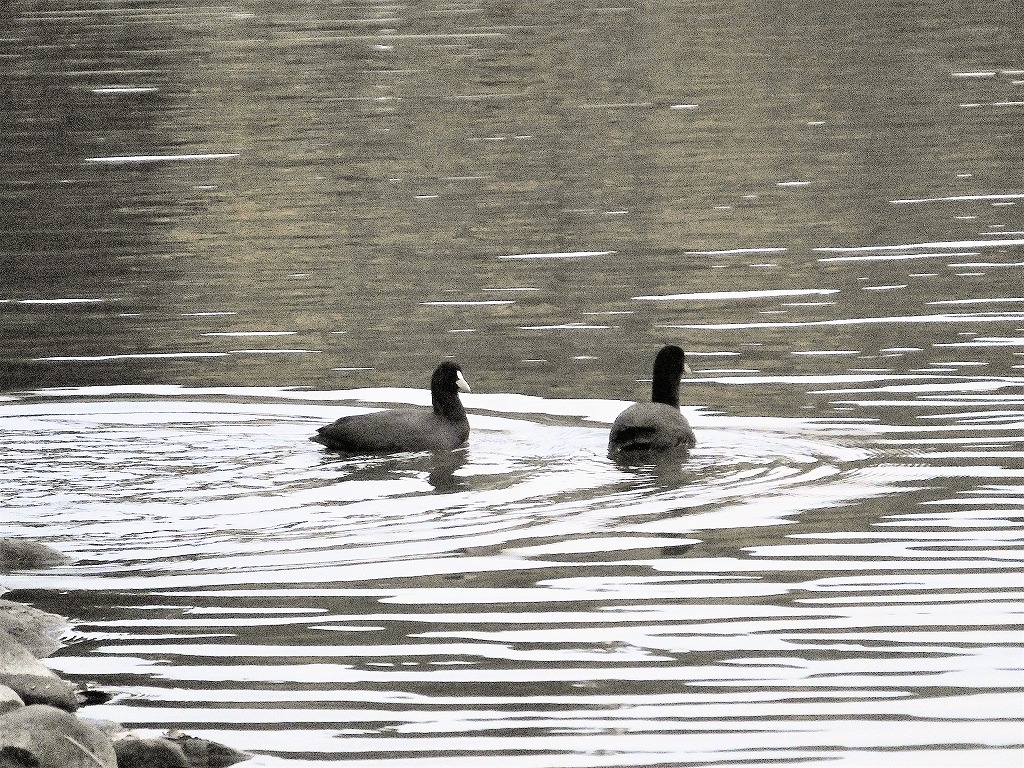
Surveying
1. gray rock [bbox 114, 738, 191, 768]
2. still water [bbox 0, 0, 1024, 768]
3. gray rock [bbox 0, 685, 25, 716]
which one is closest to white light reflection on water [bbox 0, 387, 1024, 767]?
still water [bbox 0, 0, 1024, 768]

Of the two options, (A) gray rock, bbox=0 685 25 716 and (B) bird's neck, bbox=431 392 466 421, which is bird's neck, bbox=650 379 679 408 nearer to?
(B) bird's neck, bbox=431 392 466 421

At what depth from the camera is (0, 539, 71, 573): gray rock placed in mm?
14125

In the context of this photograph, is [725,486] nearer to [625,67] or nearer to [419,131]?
[419,131]

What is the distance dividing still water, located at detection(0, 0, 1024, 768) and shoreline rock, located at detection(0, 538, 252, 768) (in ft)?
0.89

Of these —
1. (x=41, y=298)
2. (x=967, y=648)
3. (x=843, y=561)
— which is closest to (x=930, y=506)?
(x=843, y=561)

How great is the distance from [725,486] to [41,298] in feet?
41.1

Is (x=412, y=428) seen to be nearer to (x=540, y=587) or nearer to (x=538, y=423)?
(x=538, y=423)

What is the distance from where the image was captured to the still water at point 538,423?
1123cm

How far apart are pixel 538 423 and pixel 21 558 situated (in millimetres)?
5394

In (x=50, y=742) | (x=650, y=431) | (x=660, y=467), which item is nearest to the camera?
(x=50, y=742)

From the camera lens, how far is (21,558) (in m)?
14.1

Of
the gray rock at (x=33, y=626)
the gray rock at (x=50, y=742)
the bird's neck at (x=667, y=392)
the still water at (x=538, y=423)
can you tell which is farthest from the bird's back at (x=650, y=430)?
the gray rock at (x=50, y=742)

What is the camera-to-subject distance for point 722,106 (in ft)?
139

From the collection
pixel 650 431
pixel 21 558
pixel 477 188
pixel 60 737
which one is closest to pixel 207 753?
pixel 60 737
